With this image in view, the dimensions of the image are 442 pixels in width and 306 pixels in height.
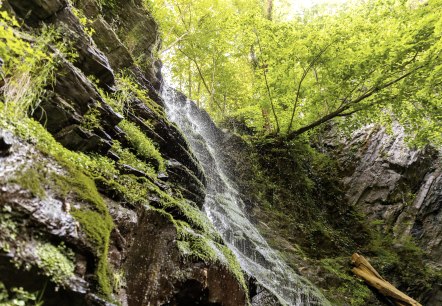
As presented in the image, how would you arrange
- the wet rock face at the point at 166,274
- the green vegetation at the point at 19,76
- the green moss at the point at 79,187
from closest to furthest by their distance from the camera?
1. the green moss at the point at 79,187
2. the green vegetation at the point at 19,76
3. the wet rock face at the point at 166,274

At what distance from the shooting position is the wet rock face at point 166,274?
3.74m

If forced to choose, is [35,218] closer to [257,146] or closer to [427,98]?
[427,98]

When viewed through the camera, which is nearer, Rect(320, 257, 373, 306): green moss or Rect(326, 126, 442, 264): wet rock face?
Rect(320, 257, 373, 306): green moss

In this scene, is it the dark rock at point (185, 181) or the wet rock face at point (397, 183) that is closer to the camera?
the dark rock at point (185, 181)

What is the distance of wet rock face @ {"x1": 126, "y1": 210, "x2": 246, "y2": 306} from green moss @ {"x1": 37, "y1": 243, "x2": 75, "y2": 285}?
3.83ft

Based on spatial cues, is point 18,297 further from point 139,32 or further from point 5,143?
point 139,32

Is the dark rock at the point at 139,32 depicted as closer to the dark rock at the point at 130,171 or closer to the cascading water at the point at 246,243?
the cascading water at the point at 246,243

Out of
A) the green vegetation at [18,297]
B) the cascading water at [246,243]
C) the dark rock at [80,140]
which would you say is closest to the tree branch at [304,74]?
the cascading water at [246,243]

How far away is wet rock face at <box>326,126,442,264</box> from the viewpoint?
12.5 m

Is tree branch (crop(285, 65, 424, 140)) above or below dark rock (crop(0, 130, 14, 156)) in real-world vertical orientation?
above

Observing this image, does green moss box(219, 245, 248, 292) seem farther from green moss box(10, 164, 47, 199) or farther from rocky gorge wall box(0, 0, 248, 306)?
green moss box(10, 164, 47, 199)

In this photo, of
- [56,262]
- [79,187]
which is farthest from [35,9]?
[56,262]

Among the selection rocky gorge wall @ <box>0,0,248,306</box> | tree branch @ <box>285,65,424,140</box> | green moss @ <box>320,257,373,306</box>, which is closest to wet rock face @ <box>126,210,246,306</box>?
rocky gorge wall @ <box>0,0,248,306</box>

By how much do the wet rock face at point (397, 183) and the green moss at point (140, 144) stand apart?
1076 cm
